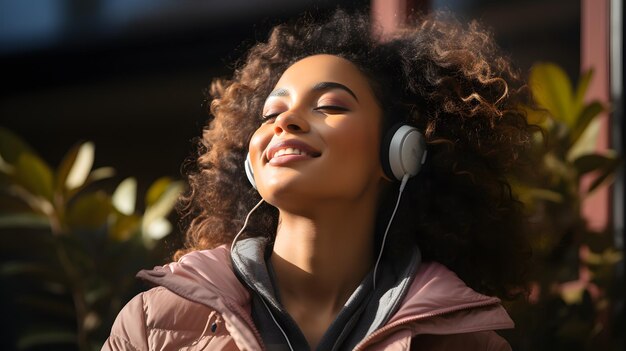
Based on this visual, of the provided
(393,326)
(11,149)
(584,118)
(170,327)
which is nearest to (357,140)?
(393,326)

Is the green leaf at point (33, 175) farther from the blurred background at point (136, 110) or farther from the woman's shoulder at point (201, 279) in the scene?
the woman's shoulder at point (201, 279)

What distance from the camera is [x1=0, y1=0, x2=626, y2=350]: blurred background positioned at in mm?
3061

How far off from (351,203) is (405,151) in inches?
5.4

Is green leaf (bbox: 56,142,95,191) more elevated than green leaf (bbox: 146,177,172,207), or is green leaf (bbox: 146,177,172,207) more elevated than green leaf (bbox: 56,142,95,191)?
green leaf (bbox: 56,142,95,191)

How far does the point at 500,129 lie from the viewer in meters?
2.06

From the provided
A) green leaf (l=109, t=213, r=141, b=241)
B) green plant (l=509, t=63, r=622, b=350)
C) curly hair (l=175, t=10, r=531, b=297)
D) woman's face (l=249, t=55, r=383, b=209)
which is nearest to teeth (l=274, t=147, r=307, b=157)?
woman's face (l=249, t=55, r=383, b=209)

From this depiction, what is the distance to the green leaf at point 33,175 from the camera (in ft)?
9.91

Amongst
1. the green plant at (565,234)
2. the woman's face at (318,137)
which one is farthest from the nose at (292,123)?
the green plant at (565,234)

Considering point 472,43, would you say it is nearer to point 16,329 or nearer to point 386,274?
point 386,274

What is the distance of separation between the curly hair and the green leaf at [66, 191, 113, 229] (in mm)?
921

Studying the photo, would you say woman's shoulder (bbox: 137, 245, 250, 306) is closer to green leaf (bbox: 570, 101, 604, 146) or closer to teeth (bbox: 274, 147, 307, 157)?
teeth (bbox: 274, 147, 307, 157)

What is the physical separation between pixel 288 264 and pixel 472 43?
2.03 feet

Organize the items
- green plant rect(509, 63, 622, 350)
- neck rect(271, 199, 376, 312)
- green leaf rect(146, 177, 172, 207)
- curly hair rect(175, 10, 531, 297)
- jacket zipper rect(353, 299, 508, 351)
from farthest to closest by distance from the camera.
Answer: green leaf rect(146, 177, 172, 207) < green plant rect(509, 63, 622, 350) < curly hair rect(175, 10, 531, 297) < neck rect(271, 199, 376, 312) < jacket zipper rect(353, 299, 508, 351)

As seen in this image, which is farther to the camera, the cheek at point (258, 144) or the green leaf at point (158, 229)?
the green leaf at point (158, 229)
